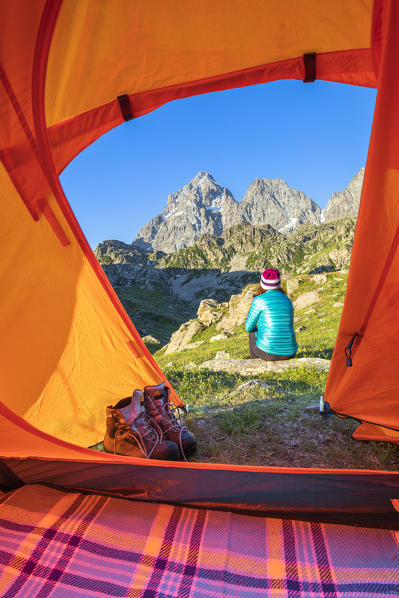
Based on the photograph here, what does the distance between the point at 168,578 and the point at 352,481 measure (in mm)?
1378

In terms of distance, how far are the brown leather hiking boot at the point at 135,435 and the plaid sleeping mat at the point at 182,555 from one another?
2.23 feet

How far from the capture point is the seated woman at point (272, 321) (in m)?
6.38

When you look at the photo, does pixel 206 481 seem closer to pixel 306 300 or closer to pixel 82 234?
pixel 82 234

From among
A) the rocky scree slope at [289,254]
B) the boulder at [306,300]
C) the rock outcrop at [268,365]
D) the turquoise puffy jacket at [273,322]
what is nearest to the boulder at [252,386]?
the rock outcrop at [268,365]

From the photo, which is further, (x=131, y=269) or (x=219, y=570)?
(x=131, y=269)

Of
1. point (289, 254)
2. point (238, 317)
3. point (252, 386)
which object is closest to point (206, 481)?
point (252, 386)

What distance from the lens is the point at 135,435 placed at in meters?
3.30

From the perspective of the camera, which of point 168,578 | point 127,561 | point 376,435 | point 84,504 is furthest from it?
point 376,435

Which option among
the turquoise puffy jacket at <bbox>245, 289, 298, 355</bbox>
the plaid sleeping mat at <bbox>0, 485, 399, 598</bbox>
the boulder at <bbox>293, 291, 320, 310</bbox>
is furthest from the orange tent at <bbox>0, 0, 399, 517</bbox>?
the boulder at <bbox>293, 291, 320, 310</bbox>

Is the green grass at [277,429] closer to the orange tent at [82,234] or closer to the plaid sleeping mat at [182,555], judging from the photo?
the orange tent at [82,234]

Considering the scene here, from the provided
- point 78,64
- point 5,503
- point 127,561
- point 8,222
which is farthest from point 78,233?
point 127,561

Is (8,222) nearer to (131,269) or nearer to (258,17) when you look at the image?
(258,17)

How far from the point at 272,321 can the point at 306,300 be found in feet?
112

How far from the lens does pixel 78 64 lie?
9.67 ft
